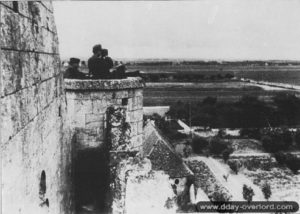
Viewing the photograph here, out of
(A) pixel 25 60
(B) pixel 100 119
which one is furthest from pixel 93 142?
(A) pixel 25 60

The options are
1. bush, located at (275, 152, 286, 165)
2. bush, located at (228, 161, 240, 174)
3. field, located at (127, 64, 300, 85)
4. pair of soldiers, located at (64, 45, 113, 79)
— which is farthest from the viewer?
field, located at (127, 64, 300, 85)

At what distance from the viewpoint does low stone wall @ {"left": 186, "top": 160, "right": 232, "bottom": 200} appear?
16.7 meters

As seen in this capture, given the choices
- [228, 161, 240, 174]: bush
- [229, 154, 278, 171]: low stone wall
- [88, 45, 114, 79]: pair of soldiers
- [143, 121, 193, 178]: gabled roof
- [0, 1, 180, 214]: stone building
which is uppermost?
[88, 45, 114, 79]: pair of soldiers

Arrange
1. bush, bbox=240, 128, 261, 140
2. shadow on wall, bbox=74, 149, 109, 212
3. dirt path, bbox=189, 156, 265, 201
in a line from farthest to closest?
bush, bbox=240, 128, 261, 140
dirt path, bbox=189, 156, 265, 201
shadow on wall, bbox=74, 149, 109, 212

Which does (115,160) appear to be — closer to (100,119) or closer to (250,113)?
(100,119)

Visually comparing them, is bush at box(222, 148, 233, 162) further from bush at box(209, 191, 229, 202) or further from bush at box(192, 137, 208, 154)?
bush at box(209, 191, 229, 202)

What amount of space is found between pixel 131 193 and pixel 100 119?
1.18m

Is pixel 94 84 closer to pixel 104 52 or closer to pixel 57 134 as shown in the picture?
pixel 104 52

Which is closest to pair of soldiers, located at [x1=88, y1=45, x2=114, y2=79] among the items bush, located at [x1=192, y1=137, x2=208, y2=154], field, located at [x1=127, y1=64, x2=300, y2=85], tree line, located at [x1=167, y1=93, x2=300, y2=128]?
bush, located at [x1=192, y1=137, x2=208, y2=154]

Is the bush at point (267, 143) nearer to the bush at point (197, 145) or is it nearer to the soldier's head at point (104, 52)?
the bush at point (197, 145)

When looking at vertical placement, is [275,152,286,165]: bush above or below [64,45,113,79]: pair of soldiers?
below

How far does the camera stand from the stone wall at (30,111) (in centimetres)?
195

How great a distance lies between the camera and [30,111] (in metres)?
2.48

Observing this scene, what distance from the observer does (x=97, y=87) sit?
495cm
